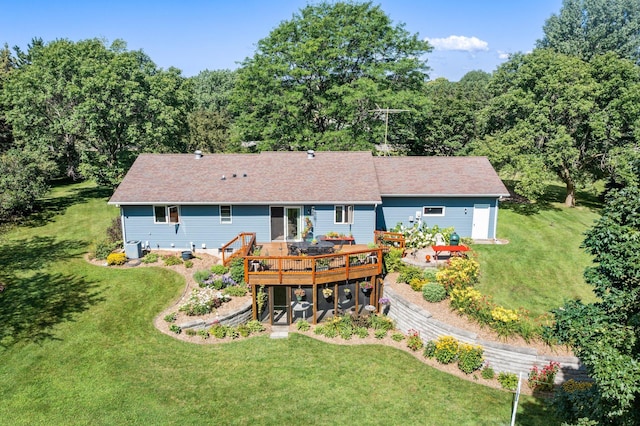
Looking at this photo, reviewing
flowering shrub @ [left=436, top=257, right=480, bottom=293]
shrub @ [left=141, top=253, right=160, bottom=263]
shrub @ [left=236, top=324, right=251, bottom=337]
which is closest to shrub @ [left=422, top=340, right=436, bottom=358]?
flowering shrub @ [left=436, top=257, right=480, bottom=293]

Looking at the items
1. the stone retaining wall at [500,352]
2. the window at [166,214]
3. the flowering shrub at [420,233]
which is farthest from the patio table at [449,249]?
the window at [166,214]

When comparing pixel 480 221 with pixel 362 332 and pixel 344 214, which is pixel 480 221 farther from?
pixel 362 332

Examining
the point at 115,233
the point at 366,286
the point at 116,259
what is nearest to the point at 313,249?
the point at 366,286

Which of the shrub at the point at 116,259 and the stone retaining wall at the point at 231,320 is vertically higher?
the shrub at the point at 116,259

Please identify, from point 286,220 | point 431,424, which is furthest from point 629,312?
point 286,220

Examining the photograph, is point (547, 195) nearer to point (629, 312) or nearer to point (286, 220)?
point (286, 220)

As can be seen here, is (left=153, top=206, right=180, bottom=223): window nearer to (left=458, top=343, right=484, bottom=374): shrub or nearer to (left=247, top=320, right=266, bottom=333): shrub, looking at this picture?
(left=247, top=320, right=266, bottom=333): shrub

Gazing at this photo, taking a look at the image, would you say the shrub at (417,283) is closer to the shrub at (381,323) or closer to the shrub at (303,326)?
the shrub at (381,323)
